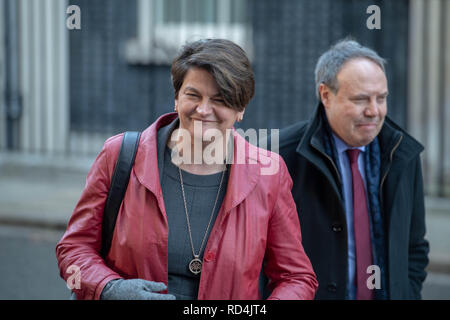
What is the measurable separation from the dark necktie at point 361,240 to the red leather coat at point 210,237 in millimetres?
677

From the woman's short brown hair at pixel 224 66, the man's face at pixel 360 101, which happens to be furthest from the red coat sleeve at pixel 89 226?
the man's face at pixel 360 101

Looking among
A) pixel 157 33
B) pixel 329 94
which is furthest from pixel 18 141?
pixel 329 94

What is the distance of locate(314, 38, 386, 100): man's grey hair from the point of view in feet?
10.6

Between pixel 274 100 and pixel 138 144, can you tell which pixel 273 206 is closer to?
pixel 138 144

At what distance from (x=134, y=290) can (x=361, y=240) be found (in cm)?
128

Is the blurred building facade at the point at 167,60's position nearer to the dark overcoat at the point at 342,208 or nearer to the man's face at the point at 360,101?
the dark overcoat at the point at 342,208

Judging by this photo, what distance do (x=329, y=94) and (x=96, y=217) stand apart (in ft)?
4.37

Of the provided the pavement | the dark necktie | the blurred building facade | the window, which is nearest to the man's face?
the dark necktie

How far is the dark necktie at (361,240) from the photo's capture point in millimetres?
3158

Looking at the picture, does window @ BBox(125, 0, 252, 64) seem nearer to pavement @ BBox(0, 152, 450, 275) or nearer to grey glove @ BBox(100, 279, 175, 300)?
pavement @ BBox(0, 152, 450, 275)

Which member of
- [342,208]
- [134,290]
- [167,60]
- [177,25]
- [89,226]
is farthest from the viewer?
[177,25]

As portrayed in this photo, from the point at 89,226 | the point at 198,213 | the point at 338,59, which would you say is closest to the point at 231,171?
the point at 198,213

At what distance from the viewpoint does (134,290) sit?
226cm

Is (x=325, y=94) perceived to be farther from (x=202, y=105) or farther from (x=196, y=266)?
(x=196, y=266)
